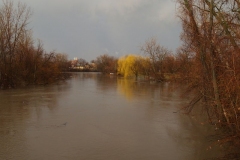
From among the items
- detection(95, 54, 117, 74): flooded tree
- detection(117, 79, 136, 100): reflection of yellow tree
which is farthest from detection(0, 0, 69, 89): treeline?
detection(95, 54, 117, 74): flooded tree

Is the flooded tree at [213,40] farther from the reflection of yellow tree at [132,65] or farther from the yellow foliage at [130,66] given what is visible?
the yellow foliage at [130,66]

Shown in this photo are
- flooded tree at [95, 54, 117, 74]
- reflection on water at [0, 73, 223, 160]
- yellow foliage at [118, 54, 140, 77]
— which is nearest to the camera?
reflection on water at [0, 73, 223, 160]

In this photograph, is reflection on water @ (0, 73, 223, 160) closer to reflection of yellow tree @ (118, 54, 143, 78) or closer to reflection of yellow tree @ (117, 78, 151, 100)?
reflection of yellow tree @ (117, 78, 151, 100)

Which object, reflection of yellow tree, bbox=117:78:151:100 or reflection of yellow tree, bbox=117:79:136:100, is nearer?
reflection of yellow tree, bbox=117:79:136:100

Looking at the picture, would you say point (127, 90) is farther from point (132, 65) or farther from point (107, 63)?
point (107, 63)

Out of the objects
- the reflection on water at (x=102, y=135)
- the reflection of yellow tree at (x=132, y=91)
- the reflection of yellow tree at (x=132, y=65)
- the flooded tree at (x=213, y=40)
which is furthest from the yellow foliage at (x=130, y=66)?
the flooded tree at (x=213, y=40)

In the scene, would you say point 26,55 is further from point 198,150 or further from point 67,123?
point 198,150

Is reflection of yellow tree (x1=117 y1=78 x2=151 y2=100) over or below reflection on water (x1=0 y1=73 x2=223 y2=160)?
over

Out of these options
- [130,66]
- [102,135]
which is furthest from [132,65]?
[102,135]

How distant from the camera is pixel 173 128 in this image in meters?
7.73

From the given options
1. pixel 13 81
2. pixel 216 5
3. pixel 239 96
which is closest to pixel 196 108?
pixel 216 5

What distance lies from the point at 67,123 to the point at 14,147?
100 inches

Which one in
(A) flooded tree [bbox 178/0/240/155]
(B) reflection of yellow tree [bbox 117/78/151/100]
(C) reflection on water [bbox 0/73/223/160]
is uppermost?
(A) flooded tree [bbox 178/0/240/155]

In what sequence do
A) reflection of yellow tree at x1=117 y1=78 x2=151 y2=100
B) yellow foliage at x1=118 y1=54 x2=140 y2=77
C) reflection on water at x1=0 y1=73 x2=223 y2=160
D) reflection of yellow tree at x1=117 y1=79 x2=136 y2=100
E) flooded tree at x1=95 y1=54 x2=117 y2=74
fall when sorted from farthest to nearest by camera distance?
flooded tree at x1=95 y1=54 x2=117 y2=74 < yellow foliage at x1=118 y1=54 x2=140 y2=77 < reflection of yellow tree at x1=117 y1=78 x2=151 y2=100 < reflection of yellow tree at x1=117 y1=79 x2=136 y2=100 < reflection on water at x1=0 y1=73 x2=223 y2=160
